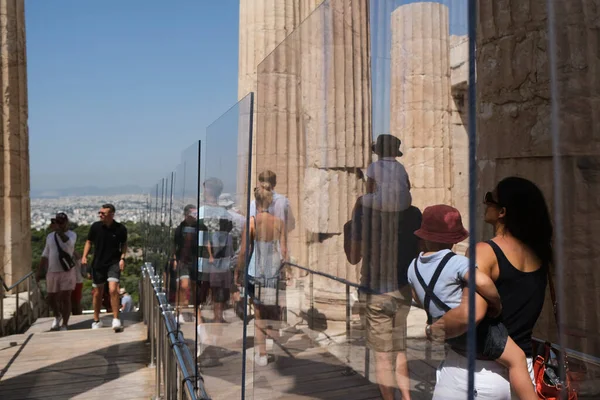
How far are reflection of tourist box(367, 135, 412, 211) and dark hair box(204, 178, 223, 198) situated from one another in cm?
148

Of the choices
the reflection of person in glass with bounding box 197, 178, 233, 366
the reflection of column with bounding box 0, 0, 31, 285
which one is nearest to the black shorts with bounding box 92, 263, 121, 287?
the reflection of column with bounding box 0, 0, 31, 285

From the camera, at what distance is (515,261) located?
7.70ft

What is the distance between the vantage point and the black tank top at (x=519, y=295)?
2.34 metres

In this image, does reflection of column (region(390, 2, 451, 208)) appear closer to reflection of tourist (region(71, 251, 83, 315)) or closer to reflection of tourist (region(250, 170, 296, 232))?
reflection of tourist (region(250, 170, 296, 232))

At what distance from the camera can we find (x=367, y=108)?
235 centimetres

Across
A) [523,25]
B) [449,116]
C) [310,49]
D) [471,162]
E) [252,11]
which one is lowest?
[471,162]

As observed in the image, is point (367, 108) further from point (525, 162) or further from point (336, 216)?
point (525, 162)

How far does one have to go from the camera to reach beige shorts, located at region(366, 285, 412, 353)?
6.83 feet

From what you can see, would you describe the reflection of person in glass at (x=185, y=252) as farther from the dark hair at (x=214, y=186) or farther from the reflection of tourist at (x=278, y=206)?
the reflection of tourist at (x=278, y=206)

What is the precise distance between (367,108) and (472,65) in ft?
3.24

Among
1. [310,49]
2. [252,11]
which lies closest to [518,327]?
[310,49]

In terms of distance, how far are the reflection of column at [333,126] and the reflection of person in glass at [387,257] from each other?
129mm

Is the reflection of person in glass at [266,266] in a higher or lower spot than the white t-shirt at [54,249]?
higher

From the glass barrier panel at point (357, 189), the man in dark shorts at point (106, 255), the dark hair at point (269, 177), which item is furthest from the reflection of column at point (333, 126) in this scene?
the man in dark shorts at point (106, 255)
